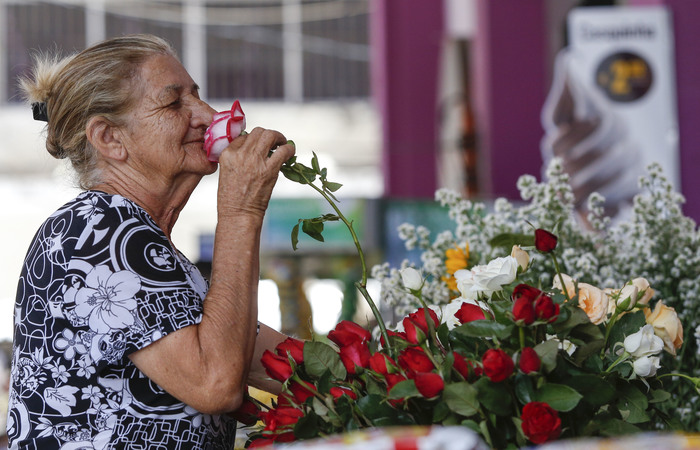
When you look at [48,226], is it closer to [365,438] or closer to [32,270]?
[32,270]

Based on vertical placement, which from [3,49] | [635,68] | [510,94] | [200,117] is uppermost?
[3,49]

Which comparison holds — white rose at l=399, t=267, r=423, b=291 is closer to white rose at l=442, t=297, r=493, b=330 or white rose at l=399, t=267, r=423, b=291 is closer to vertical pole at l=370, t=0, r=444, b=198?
white rose at l=442, t=297, r=493, b=330

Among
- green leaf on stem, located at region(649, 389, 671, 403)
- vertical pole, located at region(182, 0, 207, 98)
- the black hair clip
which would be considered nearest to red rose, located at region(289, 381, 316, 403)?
green leaf on stem, located at region(649, 389, 671, 403)

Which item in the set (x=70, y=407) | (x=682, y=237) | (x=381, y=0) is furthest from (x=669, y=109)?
(x=381, y=0)

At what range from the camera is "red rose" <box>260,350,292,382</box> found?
1139 mm

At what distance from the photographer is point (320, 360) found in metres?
1.12

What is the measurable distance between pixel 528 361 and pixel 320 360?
0.27 metres

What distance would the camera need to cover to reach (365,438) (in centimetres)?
73

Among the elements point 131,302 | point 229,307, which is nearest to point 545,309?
point 229,307

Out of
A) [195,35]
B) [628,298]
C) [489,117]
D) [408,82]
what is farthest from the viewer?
[195,35]

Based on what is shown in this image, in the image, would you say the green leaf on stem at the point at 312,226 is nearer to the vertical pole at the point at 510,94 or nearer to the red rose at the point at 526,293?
the red rose at the point at 526,293

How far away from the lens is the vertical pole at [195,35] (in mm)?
13617

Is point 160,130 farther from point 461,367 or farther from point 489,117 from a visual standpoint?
point 489,117

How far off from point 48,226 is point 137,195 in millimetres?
163
